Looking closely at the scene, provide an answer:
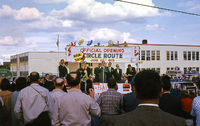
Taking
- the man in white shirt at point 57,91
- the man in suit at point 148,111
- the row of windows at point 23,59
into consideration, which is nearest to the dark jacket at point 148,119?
the man in suit at point 148,111

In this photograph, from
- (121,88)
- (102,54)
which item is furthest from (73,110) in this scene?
(102,54)

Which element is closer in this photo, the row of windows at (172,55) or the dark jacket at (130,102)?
the dark jacket at (130,102)

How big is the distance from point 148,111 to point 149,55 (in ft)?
119

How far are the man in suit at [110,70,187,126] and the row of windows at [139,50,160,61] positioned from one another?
115ft

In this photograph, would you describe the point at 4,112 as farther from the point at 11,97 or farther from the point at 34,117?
the point at 11,97

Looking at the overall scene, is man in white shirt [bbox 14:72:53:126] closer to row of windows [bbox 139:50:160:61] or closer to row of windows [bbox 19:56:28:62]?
row of windows [bbox 139:50:160:61]

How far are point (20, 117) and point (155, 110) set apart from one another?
332cm

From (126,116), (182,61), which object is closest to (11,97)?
(126,116)

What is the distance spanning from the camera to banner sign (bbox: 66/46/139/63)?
13.9 m

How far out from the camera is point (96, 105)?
3.61 metres

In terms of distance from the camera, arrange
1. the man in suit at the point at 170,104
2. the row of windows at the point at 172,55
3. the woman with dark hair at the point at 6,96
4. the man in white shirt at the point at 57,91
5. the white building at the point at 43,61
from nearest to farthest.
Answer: the man in suit at the point at 170,104 < the man in white shirt at the point at 57,91 < the woman with dark hair at the point at 6,96 < the row of windows at the point at 172,55 < the white building at the point at 43,61

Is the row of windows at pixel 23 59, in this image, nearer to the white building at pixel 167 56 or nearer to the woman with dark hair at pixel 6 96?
the white building at pixel 167 56

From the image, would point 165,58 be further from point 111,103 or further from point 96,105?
point 96,105

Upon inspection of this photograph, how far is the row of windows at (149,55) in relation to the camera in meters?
36.6
